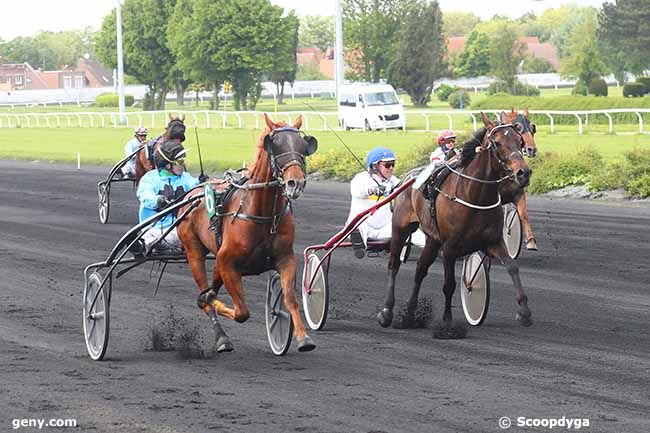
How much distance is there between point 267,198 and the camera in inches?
307

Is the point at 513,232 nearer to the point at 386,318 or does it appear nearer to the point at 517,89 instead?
the point at 386,318

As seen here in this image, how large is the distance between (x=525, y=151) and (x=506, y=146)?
0.66 metres

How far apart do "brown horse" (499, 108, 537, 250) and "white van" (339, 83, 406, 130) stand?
2651 centimetres

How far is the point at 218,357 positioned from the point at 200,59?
55.7 m

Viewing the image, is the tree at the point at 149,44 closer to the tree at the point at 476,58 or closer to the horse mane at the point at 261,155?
the tree at the point at 476,58

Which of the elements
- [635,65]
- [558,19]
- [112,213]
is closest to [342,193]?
[112,213]

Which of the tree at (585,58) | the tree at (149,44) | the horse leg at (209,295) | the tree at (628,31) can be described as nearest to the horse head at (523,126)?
the horse leg at (209,295)

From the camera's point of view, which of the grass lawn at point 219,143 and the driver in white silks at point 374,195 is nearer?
the driver in white silks at point 374,195

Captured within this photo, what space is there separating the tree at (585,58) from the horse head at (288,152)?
1952 inches

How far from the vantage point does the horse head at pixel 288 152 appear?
7.33 meters

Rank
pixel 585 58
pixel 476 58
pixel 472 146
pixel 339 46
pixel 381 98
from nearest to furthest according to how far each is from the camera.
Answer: pixel 472 146 → pixel 339 46 → pixel 381 98 → pixel 585 58 → pixel 476 58

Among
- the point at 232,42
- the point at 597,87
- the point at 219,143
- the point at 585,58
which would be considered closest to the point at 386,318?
the point at 219,143

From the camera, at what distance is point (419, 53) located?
6075 centimetres

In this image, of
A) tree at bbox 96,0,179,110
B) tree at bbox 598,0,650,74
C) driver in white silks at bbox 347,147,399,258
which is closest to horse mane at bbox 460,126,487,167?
driver in white silks at bbox 347,147,399,258
